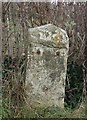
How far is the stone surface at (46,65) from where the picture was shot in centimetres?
400

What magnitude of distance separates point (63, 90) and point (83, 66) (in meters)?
0.41

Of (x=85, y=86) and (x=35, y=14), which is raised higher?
(x=35, y=14)

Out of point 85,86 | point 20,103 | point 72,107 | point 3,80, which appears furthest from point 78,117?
point 3,80

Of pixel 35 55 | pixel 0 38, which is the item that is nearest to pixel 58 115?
pixel 35 55

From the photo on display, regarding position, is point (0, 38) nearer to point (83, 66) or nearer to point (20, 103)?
point (20, 103)

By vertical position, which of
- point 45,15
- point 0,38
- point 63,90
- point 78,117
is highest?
point 45,15

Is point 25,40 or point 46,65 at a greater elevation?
A: point 25,40

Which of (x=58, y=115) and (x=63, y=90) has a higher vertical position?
(x=63, y=90)

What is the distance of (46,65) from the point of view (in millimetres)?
4020

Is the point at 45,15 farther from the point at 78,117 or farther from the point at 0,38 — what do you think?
the point at 78,117

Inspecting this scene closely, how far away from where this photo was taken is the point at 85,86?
415 centimetres

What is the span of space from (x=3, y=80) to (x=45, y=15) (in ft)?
3.21

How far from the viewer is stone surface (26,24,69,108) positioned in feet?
13.1

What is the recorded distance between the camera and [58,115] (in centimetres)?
402
